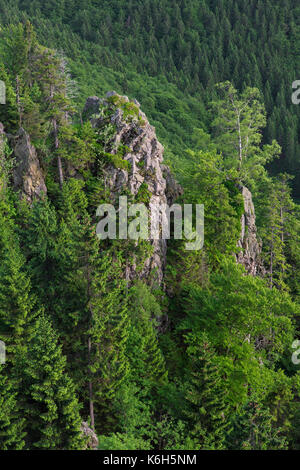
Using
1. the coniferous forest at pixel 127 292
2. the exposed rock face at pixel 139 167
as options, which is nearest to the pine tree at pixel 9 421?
the coniferous forest at pixel 127 292

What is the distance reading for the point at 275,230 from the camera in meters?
45.9

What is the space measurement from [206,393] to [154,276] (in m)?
12.1

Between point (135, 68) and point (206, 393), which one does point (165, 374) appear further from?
point (135, 68)

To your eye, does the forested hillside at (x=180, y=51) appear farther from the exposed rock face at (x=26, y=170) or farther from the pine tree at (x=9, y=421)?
the pine tree at (x=9, y=421)

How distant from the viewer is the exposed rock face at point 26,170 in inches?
1277

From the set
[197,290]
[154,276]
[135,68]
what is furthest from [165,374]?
[135,68]

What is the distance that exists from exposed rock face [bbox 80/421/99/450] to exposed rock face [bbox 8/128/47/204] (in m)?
18.2

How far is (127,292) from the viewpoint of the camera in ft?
101

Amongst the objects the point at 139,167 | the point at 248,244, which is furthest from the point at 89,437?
the point at 248,244

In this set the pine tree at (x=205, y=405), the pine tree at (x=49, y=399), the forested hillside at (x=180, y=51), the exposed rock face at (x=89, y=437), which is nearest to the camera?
the pine tree at (x=49, y=399)

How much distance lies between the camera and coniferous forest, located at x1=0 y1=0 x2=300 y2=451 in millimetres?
21391

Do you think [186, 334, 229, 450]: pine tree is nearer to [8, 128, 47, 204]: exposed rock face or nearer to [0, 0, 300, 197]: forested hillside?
[8, 128, 47, 204]: exposed rock face

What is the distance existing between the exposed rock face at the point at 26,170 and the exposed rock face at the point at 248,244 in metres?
20.6

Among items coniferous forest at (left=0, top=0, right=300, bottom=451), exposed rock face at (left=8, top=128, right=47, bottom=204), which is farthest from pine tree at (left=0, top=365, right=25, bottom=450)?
exposed rock face at (left=8, top=128, right=47, bottom=204)
